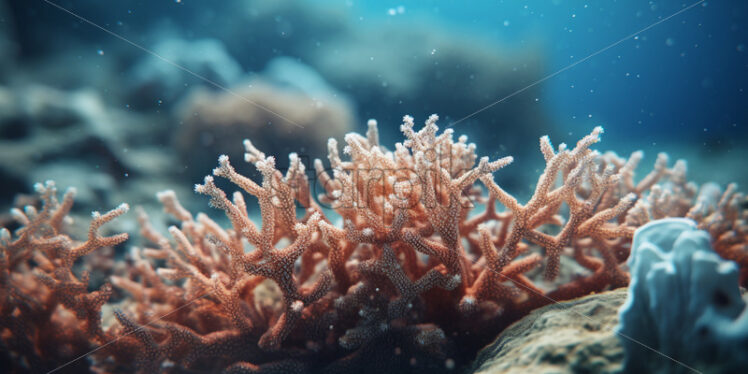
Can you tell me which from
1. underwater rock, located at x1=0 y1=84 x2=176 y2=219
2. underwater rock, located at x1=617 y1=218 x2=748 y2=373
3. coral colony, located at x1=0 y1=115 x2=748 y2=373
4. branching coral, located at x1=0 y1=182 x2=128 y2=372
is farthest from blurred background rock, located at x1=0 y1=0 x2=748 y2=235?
underwater rock, located at x1=617 y1=218 x2=748 y2=373

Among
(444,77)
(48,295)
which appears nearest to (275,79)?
(444,77)

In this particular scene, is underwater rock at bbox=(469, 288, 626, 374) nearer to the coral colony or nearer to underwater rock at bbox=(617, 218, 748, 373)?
underwater rock at bbox=(617, 218, 748, 373)

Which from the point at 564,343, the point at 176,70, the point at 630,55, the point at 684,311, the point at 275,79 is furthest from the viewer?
the point at 630,55

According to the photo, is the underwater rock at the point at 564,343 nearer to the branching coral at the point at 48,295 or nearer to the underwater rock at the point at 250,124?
the branching coral at the point at 48,295

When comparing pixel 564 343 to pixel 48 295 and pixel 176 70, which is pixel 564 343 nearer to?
pixel 48 295

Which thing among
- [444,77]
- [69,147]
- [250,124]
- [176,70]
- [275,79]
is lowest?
[69,147]

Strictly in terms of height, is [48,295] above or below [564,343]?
above

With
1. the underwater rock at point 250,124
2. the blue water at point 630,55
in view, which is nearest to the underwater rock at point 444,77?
the blue water at point 630,55
